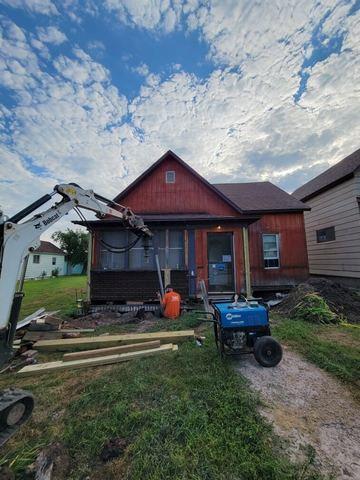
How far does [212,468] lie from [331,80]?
13.2 m

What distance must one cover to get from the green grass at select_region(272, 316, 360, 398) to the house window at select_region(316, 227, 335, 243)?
661 cm

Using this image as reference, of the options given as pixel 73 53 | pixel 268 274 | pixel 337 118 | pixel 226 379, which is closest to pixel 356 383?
pixel 226 379

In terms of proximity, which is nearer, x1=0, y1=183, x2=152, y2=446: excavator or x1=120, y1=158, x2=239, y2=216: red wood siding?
x1=0, y1=183, x2=152, y2=446: excavator

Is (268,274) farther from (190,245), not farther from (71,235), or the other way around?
(71,235)

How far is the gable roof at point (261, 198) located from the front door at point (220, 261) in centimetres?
263

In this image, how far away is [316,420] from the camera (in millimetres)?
2359

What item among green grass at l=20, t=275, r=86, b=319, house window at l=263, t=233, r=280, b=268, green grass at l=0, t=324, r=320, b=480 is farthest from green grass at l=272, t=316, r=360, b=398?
green grass at l=20, t=275, r=86, b=319

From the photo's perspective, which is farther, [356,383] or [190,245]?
[190,245]

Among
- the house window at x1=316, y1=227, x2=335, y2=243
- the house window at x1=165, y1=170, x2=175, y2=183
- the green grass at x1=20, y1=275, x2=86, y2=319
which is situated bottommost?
the green grass at x1=20, y1=275, x2=86, y2=319

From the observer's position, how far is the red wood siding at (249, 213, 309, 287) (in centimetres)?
1045

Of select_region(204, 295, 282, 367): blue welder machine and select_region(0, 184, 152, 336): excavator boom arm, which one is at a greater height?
select_region(0, 184, 152, 336): excavator boom arm

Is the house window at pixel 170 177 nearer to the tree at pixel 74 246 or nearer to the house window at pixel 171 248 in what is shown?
the house window at pixel 171 248

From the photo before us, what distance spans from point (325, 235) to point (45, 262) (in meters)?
34.0

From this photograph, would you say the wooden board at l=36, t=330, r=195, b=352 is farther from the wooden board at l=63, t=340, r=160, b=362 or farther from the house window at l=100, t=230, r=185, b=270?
the house window at l=100, t=230, r=185, b=270
